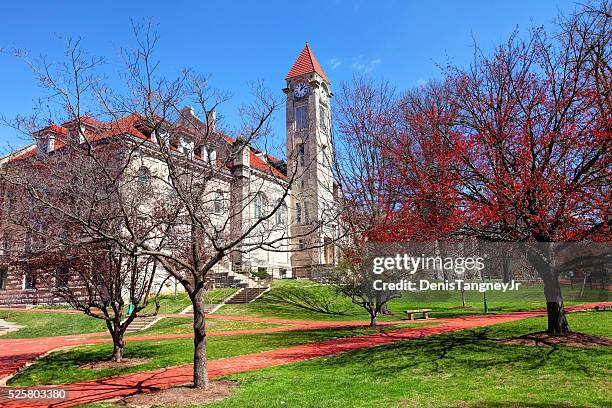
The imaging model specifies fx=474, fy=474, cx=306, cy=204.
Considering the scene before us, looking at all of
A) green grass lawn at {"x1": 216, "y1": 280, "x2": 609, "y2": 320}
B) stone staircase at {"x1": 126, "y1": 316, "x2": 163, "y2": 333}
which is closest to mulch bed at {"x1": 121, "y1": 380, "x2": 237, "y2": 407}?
stone staircase at {"x1": 126, "y1": 316, "x2": 163, "y2": 333}

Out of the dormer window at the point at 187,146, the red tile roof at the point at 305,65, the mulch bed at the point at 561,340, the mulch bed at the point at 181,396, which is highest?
the red tile roof at the point at 305,65

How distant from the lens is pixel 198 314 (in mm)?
9594

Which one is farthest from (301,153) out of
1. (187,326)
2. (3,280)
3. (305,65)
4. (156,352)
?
(305,65)

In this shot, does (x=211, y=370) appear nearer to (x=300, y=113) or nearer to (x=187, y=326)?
(x=187, y=326)

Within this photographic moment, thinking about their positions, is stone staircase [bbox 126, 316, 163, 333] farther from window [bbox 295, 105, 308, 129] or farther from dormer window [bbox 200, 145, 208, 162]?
window [bbox 295, 105, 308, 129]

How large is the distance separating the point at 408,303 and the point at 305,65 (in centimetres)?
2713

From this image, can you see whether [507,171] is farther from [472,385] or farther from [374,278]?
[374,278]

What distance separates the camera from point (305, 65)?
48188 millimetres

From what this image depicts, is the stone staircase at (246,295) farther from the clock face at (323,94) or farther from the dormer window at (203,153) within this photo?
the clock face at (323,94)

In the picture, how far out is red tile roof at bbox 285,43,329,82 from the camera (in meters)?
47.5

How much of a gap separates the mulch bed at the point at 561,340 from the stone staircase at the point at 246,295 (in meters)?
20.7

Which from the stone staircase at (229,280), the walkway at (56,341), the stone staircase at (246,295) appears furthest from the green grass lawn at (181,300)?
the walkway at (56,341)

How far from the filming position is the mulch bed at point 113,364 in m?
13.2

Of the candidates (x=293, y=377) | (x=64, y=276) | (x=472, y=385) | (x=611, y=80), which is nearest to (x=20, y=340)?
(x=64, y=276)
